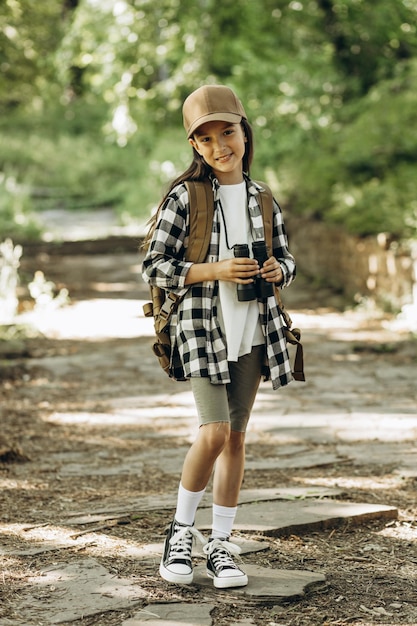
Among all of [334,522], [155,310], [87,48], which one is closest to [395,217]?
[334,522]

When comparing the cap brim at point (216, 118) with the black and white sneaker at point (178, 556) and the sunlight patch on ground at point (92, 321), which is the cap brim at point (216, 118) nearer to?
the black and white sneaker at point (178, 556)

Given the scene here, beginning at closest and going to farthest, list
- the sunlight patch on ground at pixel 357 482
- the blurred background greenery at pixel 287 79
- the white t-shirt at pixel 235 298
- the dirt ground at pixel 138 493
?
the dirt ground at pixel 138 493, the white t-shirt at pixel 235 298, the sunlight patch on ground at pixel 357 482, the blurred background greenery at pixel 287 79

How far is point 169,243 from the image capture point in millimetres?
3203

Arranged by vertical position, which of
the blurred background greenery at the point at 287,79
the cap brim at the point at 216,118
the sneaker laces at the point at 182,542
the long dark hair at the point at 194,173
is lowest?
the sneaker laces at the point at 182,542

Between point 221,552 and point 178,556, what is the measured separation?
0.48ft

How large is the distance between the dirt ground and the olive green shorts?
567 millimetres

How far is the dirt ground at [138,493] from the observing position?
307 cm

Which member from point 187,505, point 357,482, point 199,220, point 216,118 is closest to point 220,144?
point 216,118

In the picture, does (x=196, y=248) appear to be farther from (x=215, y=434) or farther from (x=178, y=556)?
(x=178, y=556)

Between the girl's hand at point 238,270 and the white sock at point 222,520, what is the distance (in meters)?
0.80

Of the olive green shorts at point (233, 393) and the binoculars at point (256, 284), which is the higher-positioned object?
the binoculars at point (256, 284)

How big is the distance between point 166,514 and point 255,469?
3.29 ft

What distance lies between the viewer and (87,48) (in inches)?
697

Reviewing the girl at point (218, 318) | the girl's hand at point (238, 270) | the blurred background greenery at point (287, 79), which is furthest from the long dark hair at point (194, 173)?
the blurred background greenery at point (287, 79)
